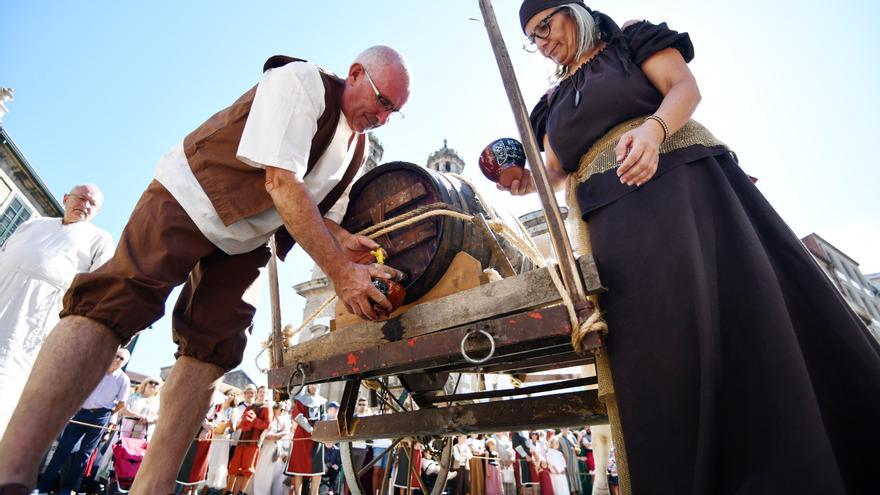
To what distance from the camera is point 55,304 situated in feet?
10.5

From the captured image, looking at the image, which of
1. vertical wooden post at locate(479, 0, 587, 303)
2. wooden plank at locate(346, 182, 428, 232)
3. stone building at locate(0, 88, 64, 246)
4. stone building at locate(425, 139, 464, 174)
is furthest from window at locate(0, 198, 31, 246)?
stone building at locate(425, 139, 464, 174)

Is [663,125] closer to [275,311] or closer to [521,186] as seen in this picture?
[521,186]

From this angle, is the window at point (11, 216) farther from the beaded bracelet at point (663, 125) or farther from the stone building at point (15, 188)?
the beaded bracelet at point (663, 125)

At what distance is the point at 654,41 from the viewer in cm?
153

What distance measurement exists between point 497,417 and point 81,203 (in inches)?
148

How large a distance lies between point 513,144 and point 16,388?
3606 mm

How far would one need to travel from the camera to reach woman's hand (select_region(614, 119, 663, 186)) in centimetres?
125

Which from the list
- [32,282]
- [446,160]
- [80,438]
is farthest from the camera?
[446,160]

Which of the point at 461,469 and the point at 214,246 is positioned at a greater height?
the point at 214,246

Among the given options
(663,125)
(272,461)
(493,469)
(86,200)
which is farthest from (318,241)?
(493,469)

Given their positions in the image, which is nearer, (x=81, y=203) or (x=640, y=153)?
(x=640, y=153)

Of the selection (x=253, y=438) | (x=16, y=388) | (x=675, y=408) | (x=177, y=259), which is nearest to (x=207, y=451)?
(x=253, y=438)

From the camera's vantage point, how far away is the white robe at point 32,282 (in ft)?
9.62

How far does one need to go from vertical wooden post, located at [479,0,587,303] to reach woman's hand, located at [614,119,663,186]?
0.23 metres
